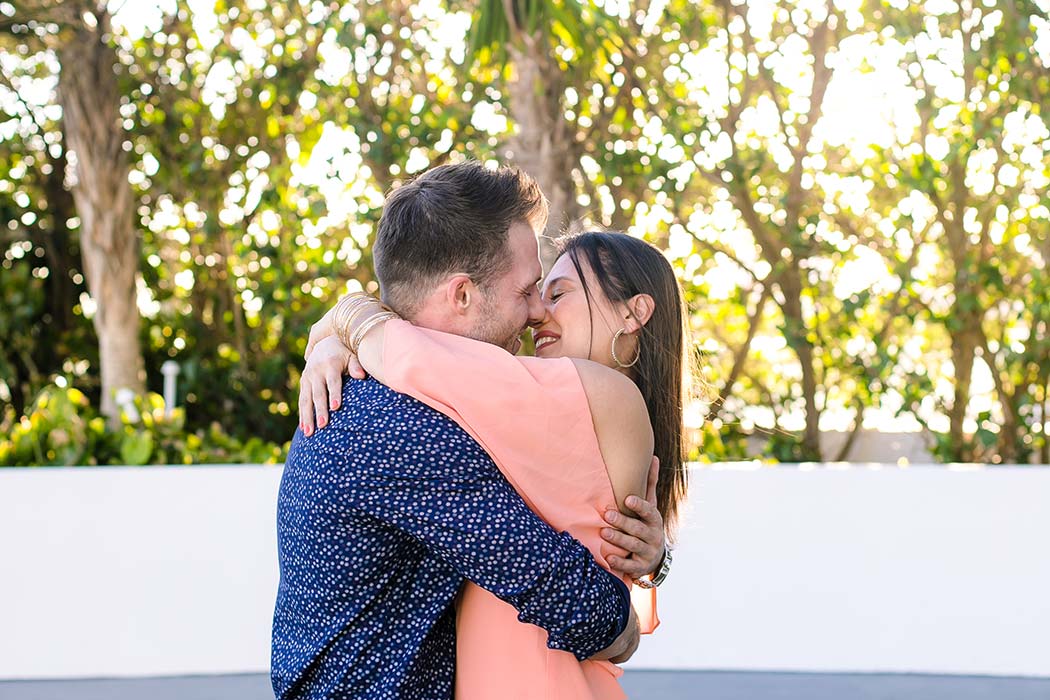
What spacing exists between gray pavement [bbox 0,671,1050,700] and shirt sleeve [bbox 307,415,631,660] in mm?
3182

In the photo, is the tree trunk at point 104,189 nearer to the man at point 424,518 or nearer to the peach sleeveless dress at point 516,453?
the man at point 424,518

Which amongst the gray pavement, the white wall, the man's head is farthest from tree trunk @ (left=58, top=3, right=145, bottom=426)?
the man's head

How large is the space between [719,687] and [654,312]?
308cm

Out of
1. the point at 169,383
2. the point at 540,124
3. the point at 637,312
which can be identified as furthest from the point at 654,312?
the point at 169,383

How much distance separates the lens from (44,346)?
7.11 meters

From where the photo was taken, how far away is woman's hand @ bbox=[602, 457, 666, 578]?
1.44 m

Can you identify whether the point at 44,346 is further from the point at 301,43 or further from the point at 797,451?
the point at 797,451

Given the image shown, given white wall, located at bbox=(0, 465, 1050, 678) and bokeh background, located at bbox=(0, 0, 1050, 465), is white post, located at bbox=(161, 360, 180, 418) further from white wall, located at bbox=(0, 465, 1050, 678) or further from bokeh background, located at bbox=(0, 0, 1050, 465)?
white wall, located at bbox=(0, 465, 1050, 678)

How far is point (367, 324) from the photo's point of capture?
1487 millimetres

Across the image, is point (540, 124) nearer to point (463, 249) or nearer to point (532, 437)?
point (463, 249)

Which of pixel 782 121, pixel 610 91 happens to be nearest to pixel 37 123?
pixel 610 91

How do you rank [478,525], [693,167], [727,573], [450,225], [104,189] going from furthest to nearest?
[104,189], [693,167], [727,573], [450,225], [478,525]

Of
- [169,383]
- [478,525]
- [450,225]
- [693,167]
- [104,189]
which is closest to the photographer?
[478,525]

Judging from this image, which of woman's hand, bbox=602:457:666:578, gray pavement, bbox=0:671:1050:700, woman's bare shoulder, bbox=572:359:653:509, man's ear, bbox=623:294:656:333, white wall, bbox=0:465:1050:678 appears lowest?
gray pavement, bbox=0:671:1050:700
